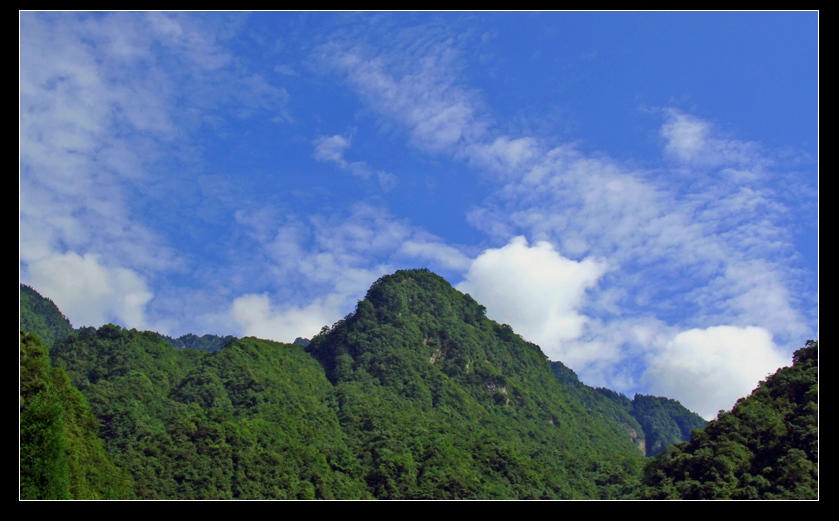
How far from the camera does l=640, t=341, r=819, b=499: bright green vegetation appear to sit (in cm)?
2028

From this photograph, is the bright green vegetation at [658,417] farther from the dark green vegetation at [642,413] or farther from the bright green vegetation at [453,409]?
the bright green vegetation at [453,409]

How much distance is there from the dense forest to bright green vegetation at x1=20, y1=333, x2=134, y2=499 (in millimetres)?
40

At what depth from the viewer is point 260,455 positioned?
Answer: 30.2m

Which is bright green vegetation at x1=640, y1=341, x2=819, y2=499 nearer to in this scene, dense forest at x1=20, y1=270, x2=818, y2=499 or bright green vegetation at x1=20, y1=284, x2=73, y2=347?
dense forest at x1=20, y1=270, x2=818, y2=499

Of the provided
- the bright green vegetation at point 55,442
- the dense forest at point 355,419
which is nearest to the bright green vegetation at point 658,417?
the dense forest at point 355,419

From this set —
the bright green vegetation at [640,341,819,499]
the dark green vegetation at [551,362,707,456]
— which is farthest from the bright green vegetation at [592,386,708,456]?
the bright green vegetation at [640,341,819,499]

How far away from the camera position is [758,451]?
22.0m

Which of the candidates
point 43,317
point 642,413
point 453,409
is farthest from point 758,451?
point 642,413

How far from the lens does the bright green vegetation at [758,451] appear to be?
2028 centimetres

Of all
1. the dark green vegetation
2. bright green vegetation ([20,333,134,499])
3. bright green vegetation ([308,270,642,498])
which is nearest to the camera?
bright green vegetation ([20,333,134,499])

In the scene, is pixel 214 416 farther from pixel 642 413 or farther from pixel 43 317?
pixel 642 413
